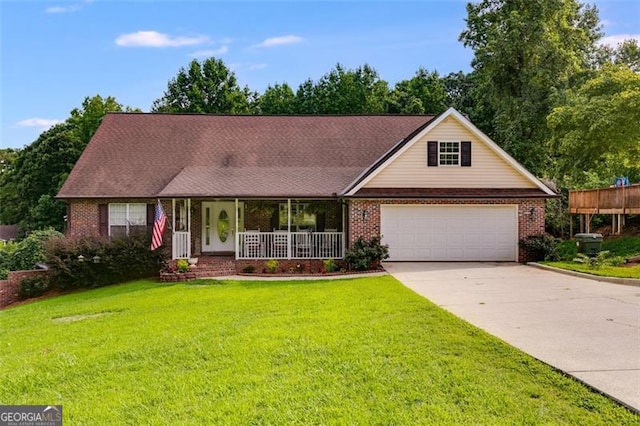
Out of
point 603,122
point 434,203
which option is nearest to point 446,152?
point 434,203

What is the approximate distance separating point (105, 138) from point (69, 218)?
14.3 ft

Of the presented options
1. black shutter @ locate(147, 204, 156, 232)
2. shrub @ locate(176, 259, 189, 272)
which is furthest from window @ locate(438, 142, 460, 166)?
black shutter @ locate(147, 204, 156, 232)

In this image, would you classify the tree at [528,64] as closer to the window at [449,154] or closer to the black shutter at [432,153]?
A: the window at [449,154]

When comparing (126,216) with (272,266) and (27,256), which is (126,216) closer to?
(27,256)

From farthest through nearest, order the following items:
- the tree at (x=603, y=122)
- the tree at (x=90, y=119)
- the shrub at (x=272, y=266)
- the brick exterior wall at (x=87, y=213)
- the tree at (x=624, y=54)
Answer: the tree at (x=90, y=119), the tree at (x=624, y=54), the tree at (x=603, y=122), the brick exterior wall at (x=87, y=213), the shrub at (x=272, y=266)

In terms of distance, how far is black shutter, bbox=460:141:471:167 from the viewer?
730 inches

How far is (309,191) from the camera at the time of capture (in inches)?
732

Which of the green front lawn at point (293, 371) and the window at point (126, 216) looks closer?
the green front lawn at point (293, 371)

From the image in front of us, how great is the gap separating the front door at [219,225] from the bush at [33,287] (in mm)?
5628

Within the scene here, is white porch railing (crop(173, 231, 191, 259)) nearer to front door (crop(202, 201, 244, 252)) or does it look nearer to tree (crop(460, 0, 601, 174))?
front door (crop(202, 201, 244, 252))

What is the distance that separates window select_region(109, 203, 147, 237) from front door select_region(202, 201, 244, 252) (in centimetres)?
232

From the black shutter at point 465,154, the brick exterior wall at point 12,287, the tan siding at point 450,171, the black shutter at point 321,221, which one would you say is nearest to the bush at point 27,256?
the brick exterior wall at point 12,287

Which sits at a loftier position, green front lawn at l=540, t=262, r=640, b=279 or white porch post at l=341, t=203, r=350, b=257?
white porch post at l=341, t=203, r=350, b=257

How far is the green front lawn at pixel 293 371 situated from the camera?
192 inches
